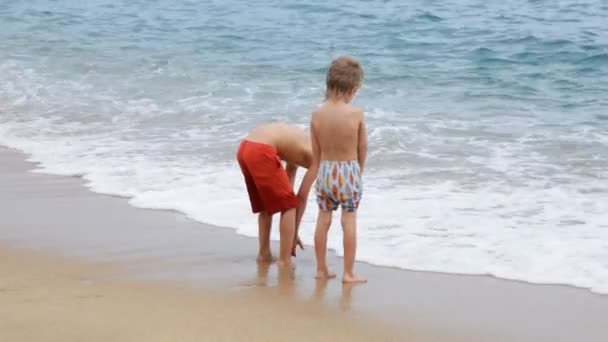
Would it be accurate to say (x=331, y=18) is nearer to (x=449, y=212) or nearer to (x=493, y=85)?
(x=493, y=85)

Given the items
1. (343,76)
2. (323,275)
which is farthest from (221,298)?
(343,76)

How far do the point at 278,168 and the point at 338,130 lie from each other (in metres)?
0.52

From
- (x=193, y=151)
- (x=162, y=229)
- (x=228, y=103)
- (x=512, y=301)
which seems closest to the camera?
(x=512, y=301)

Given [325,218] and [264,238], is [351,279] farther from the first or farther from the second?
[264,238]

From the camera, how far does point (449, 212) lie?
22.4ft

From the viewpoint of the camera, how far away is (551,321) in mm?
4656

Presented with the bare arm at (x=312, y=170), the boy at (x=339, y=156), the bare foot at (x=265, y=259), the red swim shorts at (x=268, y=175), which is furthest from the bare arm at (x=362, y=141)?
the bare foot at (x=265, y=259)

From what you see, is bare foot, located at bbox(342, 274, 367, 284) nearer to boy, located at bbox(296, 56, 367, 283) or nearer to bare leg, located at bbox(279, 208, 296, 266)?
boy, located at bbox(296, 56, 367, 283)

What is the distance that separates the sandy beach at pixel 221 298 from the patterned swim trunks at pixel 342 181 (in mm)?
467

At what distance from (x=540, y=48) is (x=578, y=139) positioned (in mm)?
6825

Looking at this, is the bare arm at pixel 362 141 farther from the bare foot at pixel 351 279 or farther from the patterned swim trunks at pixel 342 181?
Result: the bare foot at pixel 351 279

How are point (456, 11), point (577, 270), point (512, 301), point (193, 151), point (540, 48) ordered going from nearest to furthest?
point (512, 301) < point (577, 270) < point (193, 151) < point (540, 48) < point (456, 11)

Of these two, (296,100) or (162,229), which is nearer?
(162,229)

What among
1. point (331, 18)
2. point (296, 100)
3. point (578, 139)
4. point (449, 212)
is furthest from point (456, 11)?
point (449, 212)
